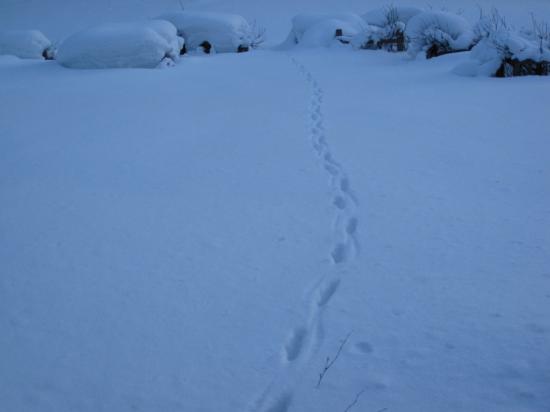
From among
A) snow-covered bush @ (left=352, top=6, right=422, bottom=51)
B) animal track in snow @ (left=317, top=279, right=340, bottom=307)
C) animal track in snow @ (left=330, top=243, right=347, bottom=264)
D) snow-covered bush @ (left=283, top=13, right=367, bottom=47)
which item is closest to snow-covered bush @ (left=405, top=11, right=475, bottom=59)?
snow-covered bush @ (left=352, top=6, right=422, bottom=51)

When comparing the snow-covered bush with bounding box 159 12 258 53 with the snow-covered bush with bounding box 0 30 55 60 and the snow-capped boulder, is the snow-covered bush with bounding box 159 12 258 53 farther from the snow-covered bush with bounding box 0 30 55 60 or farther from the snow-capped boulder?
the snow-capped boulder

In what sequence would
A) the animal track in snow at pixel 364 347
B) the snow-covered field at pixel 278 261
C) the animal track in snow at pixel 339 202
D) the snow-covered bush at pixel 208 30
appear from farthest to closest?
the snow-covered bush at pixel 208 30 < the animal track in snow at pixel 339 202 < the animal track in snow at pixel 364 347 < the snow-covered field at pixel 278 261

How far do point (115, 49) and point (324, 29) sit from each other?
21.4 feet

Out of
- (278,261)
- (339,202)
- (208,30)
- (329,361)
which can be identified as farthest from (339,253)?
(208,30)

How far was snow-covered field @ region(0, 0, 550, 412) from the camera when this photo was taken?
1.56 meters

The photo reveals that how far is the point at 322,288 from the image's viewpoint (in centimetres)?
208

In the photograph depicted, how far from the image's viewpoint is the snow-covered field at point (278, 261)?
61.5 inches

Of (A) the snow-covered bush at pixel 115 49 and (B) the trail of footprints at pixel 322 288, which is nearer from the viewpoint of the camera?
(B) the trail of footprints at pixel 322 288

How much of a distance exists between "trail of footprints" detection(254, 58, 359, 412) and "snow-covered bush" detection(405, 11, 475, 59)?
5599 mm

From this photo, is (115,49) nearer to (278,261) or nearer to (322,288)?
(278,261)

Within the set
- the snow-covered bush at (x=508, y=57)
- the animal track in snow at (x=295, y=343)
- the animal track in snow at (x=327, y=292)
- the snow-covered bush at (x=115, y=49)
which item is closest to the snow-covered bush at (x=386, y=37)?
the snow-covered bush at (x=508, y=57)

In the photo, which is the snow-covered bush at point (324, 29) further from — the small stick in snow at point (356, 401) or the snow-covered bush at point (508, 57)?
the small stick in snow at point (356, 401)

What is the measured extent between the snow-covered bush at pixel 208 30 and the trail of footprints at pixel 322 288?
925 cm

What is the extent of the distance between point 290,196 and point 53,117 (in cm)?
342
